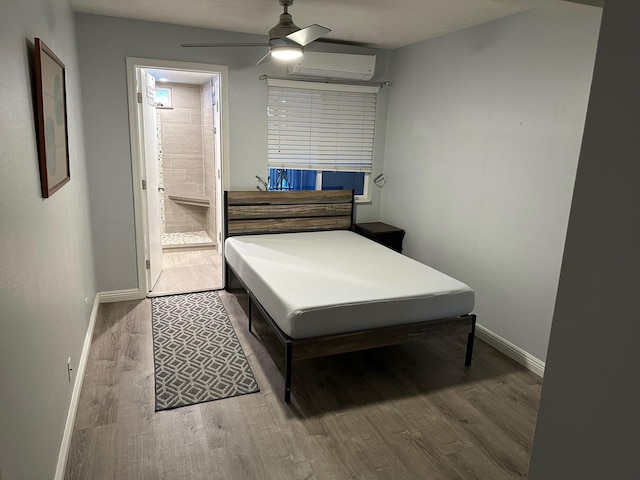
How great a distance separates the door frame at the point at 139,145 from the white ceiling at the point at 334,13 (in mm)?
352

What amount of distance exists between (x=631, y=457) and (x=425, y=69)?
4.02m

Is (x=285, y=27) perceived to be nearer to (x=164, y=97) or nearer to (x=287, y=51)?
(x=287, y=51)

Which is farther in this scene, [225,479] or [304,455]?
[304,455]

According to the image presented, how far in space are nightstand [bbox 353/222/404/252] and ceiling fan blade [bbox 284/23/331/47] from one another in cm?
220

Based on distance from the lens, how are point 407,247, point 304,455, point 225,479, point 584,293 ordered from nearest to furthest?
point 584,293 → point 225,479 → point 304,455 → point 407,247

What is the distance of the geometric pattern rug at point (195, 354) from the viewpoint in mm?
2818

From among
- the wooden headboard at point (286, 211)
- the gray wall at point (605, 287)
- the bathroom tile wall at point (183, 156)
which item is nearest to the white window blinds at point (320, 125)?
the wooden headboard at point (286, 211)

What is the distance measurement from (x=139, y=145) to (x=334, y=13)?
2069 mm

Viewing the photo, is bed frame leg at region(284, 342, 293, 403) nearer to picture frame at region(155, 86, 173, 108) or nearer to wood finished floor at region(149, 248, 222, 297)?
wood finished floor at region(149, 248, 222, 297)

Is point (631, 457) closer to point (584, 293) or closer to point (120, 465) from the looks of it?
point (584, 293)

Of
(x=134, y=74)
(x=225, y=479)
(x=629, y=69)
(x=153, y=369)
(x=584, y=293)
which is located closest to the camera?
(x=629, y=69)

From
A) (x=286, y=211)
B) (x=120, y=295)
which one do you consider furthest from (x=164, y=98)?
(x=120, y=295)

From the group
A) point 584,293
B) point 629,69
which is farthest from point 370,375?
point 629,69

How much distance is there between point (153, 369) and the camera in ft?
10.0
